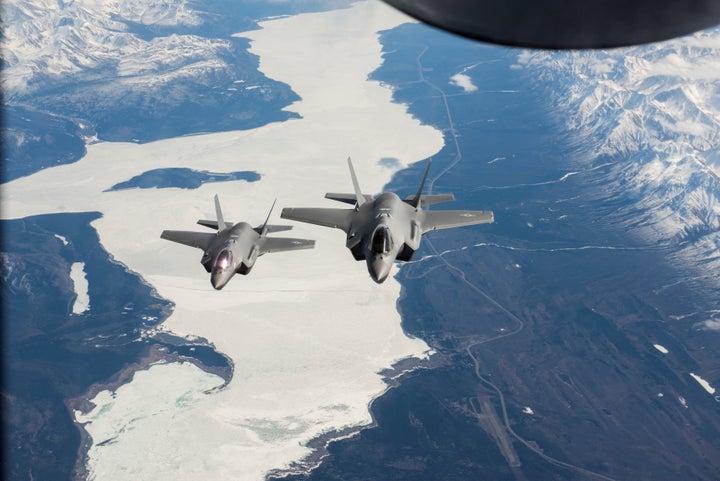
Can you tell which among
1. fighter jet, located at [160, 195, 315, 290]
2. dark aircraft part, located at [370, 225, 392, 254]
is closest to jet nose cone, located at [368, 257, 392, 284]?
dark aircraft part, located at [370, 225, 392, 254]

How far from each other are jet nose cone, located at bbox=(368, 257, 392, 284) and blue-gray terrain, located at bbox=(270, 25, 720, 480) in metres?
69.9

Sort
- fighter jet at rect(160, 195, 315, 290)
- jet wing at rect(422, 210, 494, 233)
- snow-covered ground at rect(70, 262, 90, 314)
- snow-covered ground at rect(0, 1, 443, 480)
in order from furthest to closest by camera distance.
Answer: snow-covered ground at rect(70, 262, 90, 314) → snow-covered ground at rect(0, 1, 443, 480) → fighter jet at rect(160, 195, 315, 290) → jet wing at rect(422, 210, 494, 233)

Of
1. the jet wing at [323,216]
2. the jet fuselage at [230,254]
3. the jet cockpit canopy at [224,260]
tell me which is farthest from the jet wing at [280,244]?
the jet cockpit canopy at [224,260]

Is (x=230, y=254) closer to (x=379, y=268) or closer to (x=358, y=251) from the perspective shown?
(x=358, y=251)

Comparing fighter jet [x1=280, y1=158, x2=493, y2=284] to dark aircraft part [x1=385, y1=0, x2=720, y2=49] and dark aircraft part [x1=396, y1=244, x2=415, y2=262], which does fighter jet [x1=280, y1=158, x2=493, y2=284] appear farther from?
dark aircraft part [x1=385, y1=0, x2=720, y2=49]

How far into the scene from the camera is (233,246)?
21812mm

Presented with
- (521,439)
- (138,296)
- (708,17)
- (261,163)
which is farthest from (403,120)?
(708,17)

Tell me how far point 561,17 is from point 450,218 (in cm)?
1989

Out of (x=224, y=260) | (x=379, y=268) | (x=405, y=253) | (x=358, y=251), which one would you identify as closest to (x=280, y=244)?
(x=224, y=260)

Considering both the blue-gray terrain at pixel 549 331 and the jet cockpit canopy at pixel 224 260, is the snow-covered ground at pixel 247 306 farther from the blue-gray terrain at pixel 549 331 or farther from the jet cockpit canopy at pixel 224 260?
the jet cockpit canopy at pixel 224 260

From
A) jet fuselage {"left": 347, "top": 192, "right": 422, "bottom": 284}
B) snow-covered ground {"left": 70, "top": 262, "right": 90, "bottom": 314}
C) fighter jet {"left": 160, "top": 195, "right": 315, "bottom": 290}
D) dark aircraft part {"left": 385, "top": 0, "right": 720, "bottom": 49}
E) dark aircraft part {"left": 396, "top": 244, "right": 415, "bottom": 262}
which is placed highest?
dark aircraft part {"left": 385, "top": 0, "right": 720, "bottom": 49}

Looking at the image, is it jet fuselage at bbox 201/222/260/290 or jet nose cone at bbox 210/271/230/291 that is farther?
jet fuselage at bbox 201/222/260/290

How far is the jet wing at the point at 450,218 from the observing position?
68.1 feet

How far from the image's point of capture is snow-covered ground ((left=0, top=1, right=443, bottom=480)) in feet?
265
